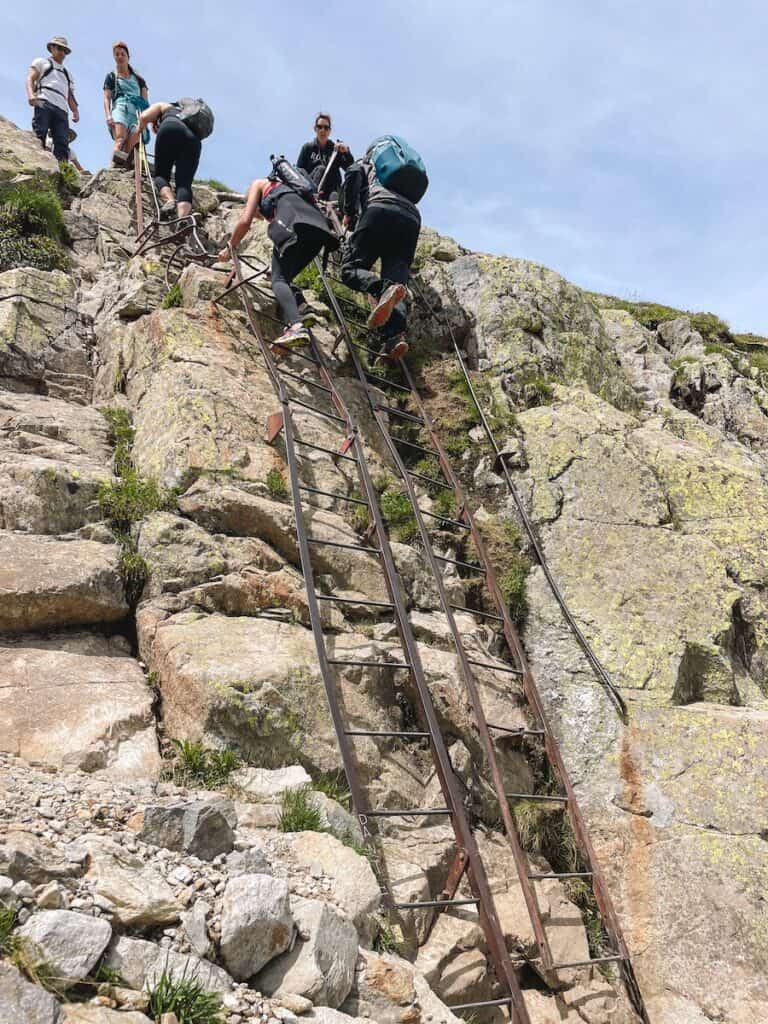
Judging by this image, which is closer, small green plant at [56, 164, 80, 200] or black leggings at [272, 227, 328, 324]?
black leggings at [272, 227, 328, 324]

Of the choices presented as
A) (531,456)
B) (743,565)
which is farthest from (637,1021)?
(531,456)

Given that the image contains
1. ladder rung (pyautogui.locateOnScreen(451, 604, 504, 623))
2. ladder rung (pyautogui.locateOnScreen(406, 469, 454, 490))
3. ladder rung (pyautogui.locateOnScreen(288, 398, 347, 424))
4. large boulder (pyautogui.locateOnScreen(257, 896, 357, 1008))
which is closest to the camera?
large boulder (pyautogui.locateOnScreen(257, 896, 357, 1008))

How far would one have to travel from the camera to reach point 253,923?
3.49 meters

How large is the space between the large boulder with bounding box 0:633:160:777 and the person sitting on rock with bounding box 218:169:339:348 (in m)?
4.39

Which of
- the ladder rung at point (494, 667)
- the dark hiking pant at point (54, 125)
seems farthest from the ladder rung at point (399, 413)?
the dark hiking pant at point (54, 125)

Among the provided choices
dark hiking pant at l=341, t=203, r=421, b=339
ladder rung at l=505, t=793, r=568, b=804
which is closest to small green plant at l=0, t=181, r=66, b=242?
dark hiking pant at l=341, t=203, r=421, b=339

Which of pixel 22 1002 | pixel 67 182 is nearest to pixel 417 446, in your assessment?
pixel 22 1002

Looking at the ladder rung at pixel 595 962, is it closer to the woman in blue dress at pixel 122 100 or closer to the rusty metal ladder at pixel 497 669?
the rusty metal ladder at pixel 497 669

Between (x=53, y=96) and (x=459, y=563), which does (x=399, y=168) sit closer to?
(x=459, y=563)

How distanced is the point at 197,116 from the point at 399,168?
4.91 meters

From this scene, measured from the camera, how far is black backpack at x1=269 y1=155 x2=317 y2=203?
927cm

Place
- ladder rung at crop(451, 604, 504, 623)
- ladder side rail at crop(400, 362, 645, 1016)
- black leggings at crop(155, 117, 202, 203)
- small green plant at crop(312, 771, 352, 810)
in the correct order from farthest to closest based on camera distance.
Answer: black leggings at crop(155, 117, 202, 203) < ladder rung at crop(451, 604, 504, 623) < ladder side rail at crop(400, 362, 645, 1016) < small green plant at crop(312, 771, 352, 810)

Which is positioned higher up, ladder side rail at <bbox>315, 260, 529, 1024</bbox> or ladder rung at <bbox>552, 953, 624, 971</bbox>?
ladder side rail at <bbox>315, 260, 529, 1024</bbox>

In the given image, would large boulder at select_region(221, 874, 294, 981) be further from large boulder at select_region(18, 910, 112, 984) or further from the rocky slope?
large boulder at select_region(18, 910, 112, 984)
